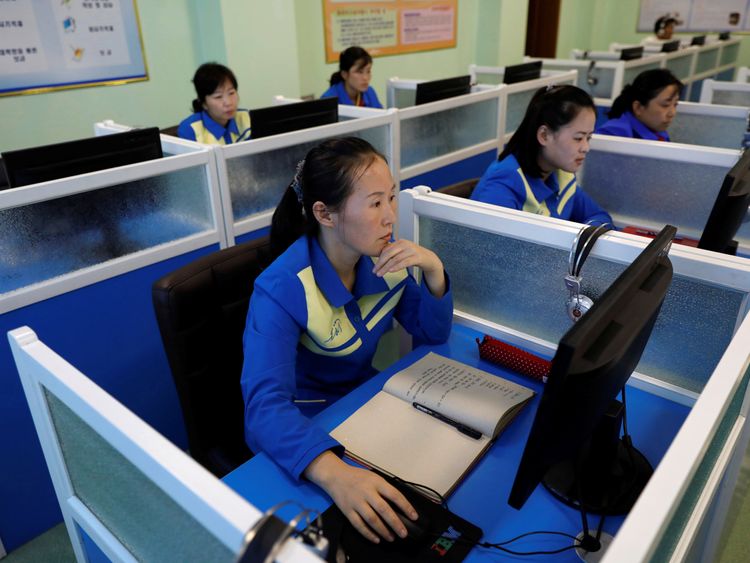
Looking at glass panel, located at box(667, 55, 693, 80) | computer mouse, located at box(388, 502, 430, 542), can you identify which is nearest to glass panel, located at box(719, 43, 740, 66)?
glass panel, located at box(667, 55, 693, 80)

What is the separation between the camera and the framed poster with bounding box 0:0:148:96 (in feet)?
9.68

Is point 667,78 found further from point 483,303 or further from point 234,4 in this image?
point 234,4

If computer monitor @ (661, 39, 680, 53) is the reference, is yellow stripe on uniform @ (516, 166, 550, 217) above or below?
below

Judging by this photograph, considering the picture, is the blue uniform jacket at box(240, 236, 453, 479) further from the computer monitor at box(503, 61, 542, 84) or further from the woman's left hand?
the computer monitor at box(503, 61, 542, 84)

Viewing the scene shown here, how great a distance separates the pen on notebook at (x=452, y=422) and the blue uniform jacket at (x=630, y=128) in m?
1.82

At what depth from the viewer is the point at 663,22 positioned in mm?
6902

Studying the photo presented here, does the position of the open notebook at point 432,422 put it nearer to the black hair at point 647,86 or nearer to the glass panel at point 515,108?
the black hair at point 647,86

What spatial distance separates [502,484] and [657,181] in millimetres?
1362

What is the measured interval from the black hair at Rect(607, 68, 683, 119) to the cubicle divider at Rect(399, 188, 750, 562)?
154 centimetres

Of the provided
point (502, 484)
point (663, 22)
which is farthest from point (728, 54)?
point (502, 484)

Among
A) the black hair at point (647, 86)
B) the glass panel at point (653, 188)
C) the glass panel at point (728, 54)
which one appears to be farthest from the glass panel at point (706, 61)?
the glass panel at point (653, 188)

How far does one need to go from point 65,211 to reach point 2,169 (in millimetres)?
240

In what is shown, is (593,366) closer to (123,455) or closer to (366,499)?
(366,499)

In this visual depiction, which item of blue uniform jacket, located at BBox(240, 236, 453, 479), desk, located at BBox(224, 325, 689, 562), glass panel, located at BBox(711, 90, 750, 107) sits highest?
glass panel, located at BBox(711, 90, 750, 107)
